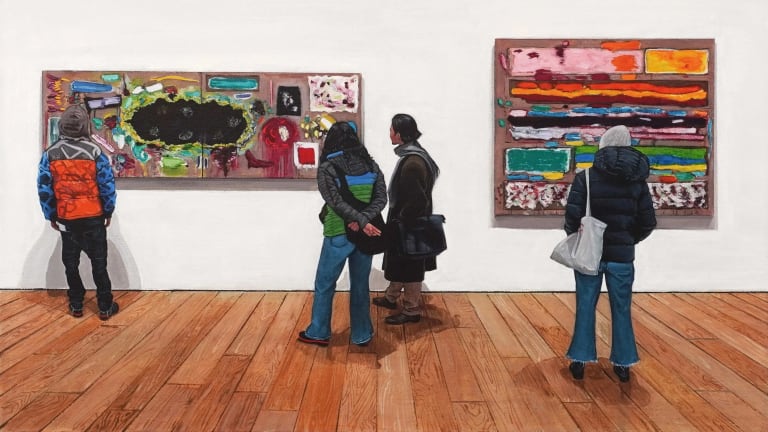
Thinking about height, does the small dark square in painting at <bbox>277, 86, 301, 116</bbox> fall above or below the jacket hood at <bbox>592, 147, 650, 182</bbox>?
above

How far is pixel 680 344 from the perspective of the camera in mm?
3570

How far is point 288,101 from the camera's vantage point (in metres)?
4.77

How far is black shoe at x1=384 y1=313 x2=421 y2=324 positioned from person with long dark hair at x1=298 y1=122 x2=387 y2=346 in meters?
0.56

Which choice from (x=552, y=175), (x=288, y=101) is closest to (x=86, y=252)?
(x=288, y=101)

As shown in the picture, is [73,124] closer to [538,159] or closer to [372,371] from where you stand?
[372,371]

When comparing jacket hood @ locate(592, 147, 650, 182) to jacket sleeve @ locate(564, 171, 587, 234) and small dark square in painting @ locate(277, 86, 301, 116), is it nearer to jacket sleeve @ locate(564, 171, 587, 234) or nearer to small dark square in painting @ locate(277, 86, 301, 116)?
jacket sleeve @ locate(564, 171, 587, 234)

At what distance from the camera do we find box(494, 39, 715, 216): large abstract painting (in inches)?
188

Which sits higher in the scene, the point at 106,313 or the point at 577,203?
the point at 577,203

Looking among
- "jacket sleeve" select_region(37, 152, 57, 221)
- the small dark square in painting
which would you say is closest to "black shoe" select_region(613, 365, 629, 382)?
the small dark square in painting

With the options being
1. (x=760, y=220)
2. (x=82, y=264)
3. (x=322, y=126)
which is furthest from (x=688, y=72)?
(x=82, y=264)

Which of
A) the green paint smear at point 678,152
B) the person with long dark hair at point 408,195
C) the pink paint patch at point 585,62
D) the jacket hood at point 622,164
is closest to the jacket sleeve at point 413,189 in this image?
the person with long dark hair at point 408,195

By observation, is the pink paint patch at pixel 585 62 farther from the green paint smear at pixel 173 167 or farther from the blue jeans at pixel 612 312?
the green paint smear at pixel 173 167

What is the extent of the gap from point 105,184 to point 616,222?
3.13 meters

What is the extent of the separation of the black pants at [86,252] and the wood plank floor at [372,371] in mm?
173
